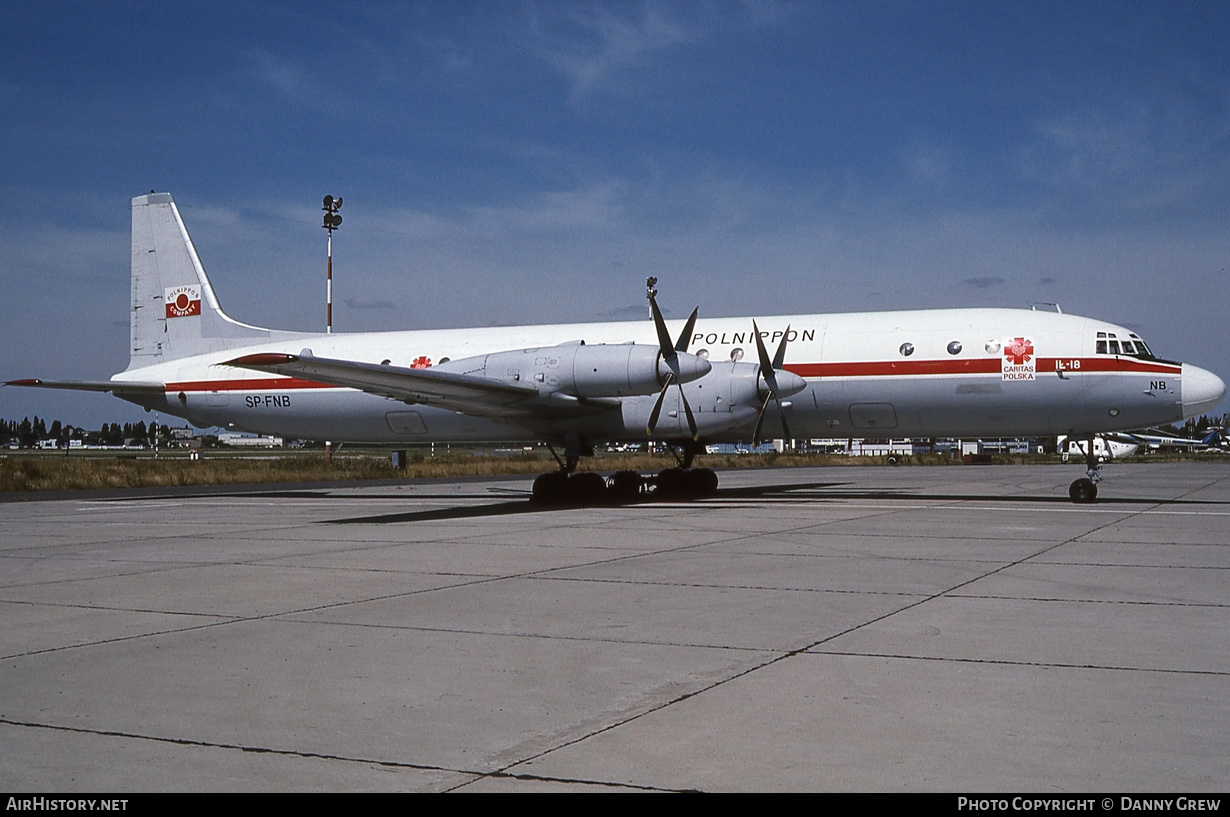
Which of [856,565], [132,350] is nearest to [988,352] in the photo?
[856,565]

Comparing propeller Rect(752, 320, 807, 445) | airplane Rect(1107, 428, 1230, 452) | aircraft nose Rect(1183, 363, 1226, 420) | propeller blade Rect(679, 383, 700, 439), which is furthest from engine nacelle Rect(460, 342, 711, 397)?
airplane Rect(1107, 428, 1230, 452)

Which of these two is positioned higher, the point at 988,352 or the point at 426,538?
the point at 988,352

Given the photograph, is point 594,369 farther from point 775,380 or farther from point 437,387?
point 775,380

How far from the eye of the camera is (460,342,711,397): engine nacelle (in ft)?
64.6

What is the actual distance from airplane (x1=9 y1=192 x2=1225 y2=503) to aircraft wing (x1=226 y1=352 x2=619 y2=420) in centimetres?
5

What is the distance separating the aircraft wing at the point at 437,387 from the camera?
1834 cm

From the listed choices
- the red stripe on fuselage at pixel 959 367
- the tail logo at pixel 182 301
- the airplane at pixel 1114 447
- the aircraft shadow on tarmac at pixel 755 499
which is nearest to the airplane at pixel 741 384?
the red stripe on fuselage at pixel 959 367

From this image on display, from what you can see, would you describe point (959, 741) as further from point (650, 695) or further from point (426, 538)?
point (426, 538)

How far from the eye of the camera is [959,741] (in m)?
4.87

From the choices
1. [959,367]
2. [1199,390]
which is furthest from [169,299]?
[1199,390]

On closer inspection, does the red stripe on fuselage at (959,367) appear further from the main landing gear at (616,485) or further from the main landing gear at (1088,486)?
the main landing gear at (616,485)

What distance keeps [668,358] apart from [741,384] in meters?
2.49

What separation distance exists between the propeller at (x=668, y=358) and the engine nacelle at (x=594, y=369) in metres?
0.09

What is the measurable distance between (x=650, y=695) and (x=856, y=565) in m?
6.18
